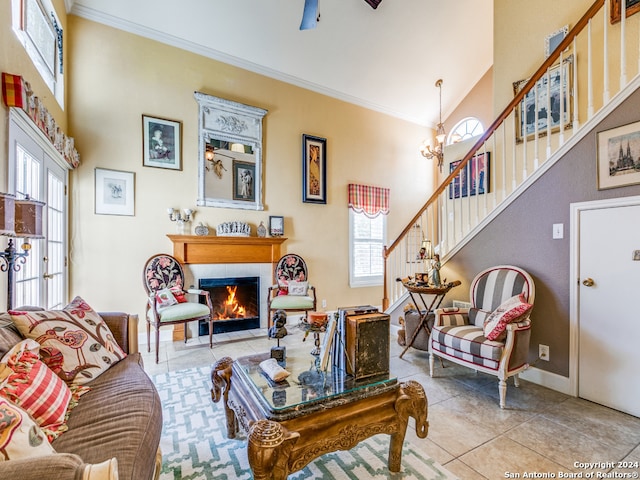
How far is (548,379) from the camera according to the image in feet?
8.88

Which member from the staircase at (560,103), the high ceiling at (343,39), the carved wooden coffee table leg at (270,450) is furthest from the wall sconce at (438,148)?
the carved wooden coffee table leg at (270,450)

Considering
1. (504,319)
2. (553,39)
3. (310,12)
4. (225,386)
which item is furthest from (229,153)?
(553,39)

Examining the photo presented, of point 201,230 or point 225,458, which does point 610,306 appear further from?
point 201,230

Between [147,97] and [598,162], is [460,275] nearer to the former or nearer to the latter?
[598,162]

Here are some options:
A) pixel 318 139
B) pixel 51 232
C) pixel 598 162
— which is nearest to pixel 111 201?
pixel 51 232

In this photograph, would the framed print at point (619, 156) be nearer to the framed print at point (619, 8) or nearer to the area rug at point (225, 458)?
the framed print at point (619, 8)

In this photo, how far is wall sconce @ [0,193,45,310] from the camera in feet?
5.24

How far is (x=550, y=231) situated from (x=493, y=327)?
1.03 metres

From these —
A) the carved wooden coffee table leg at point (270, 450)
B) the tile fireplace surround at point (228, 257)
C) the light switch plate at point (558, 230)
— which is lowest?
the carved wooden coffee table leg at point (270, 450)

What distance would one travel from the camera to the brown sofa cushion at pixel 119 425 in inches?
44.6

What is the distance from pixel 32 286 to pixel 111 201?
56.4 inches

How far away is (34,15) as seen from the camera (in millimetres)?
2693

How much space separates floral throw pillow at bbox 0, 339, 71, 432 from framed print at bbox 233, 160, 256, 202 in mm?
3333

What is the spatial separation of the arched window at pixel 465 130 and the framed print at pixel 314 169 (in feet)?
10.5
